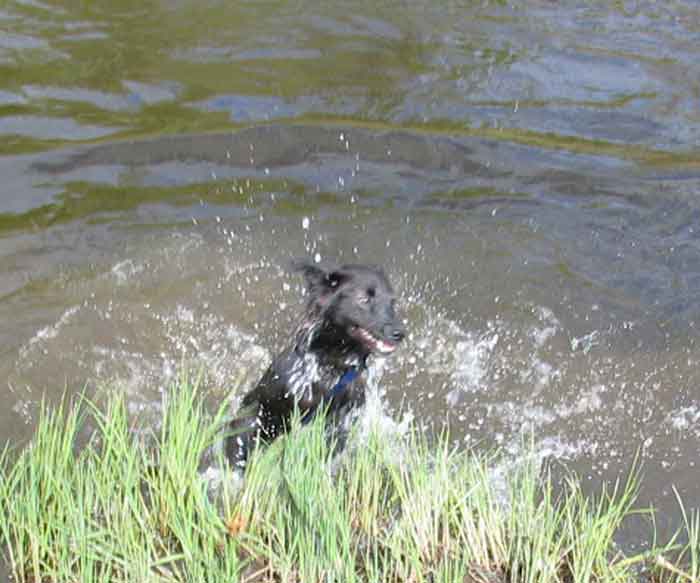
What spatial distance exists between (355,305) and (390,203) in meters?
2.78

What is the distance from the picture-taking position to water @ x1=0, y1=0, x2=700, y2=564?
6.31 metres

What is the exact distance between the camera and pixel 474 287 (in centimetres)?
724

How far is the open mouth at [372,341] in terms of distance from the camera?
17.6 ft

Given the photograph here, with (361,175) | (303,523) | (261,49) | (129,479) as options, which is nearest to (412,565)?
(303,523)

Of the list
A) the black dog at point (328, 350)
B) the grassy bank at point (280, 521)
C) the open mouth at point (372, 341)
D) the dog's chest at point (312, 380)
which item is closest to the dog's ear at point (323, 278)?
the black dog at point (328, 350)

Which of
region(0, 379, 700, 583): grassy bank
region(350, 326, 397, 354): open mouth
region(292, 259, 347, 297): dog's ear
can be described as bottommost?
region(0, 379, 700, 583): grassy bank

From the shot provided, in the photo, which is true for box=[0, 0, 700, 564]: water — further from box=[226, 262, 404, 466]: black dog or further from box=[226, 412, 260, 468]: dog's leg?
box=[226, 262, 404, 466]: black dog

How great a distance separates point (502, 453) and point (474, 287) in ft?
6.08

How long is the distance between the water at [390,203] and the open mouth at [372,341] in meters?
0.89

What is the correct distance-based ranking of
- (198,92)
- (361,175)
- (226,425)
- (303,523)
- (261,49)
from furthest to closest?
(261,49)
(198,92)
(361,175)
(226,425)
(303,523)

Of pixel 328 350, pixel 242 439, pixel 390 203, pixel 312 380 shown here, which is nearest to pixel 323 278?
pixel 328 350

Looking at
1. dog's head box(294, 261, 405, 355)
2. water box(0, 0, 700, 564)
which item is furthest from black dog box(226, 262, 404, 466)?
water box(0, 0, 700, 564)

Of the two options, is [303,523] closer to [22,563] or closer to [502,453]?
[22,563]

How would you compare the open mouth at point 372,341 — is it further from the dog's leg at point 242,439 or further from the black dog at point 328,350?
the dog's leg at point 242,439
